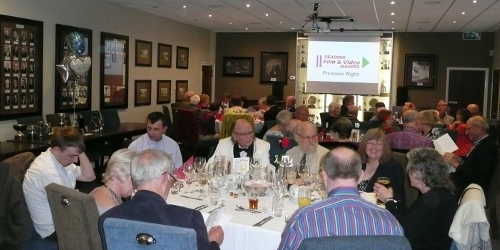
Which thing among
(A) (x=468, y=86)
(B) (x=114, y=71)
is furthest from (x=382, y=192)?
(A) (x=468, y=86)

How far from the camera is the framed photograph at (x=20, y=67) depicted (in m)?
7.88

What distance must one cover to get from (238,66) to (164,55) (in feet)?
12.6

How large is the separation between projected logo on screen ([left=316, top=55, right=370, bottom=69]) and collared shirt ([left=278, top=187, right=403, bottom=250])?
1296 cm

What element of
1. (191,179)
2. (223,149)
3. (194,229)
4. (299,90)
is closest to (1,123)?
(223,149)

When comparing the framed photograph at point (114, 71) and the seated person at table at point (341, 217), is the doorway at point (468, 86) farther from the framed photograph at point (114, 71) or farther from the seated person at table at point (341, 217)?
the seated person at table at point (341, 217)

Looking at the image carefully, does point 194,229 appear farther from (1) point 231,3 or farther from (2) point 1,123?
(1) point 231,3

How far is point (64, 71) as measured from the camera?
344 inches

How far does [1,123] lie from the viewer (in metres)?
7.97

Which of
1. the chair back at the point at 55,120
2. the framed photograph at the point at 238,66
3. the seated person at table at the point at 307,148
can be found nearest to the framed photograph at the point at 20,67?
the chair back at the point at 55,120

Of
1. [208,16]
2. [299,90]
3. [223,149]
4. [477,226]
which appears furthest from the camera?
[299,90]

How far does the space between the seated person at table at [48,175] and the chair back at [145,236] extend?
1476mm

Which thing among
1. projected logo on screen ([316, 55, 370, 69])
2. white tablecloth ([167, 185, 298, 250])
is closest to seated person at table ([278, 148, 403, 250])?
white tablecloth ([167, 185, 298, 250])

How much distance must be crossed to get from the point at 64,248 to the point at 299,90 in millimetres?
13014

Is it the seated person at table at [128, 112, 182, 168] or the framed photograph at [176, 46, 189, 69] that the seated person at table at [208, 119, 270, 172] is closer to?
the seated person at table at [128, 112, 182, 168]
